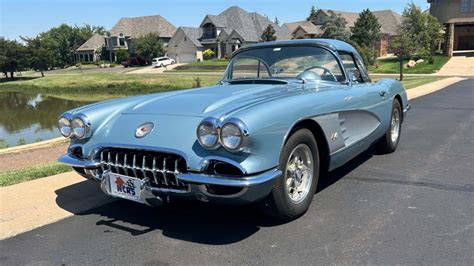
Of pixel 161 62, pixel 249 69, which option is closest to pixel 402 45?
pixel 249 69

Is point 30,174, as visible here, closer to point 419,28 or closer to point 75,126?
point 75,126

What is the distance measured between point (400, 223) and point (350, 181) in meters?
1.25

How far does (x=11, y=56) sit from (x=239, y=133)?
60399 mm

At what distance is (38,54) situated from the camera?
57.4 meters

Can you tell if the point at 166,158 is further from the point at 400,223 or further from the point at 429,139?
the point at 429,139

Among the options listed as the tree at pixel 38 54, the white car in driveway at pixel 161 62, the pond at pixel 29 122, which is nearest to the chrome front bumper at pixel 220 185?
the pond at pixel 29 122

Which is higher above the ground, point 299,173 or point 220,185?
point 220,185

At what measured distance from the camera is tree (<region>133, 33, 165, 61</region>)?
60969 mm

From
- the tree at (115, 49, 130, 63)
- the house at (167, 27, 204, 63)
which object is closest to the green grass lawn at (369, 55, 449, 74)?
the house at (167, 27, 204, 63)

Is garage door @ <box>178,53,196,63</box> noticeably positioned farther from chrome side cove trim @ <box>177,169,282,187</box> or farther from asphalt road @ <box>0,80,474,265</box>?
chrome side cove trim @ <box>177,169,282,187</box>

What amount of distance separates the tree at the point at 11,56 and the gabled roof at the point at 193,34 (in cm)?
2136

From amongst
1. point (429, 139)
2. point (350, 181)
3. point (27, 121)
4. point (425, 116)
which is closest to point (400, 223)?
point (350, 181)

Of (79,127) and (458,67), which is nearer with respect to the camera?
(79,127)

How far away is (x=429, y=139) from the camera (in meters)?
7.39
